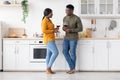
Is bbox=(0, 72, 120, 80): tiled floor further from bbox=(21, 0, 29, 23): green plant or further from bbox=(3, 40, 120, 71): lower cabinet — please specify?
bbox=(21, 0, 29, 23): green plant

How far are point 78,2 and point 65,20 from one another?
754mm

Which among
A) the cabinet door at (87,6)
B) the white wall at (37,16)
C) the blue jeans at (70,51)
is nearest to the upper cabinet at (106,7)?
the cabinet door at (87,6)

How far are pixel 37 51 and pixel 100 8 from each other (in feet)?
6.27

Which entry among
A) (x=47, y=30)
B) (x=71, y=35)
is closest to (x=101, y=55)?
(x=71, y=35)

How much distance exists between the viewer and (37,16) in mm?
8586

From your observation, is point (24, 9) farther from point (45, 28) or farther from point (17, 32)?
point (45, 28)

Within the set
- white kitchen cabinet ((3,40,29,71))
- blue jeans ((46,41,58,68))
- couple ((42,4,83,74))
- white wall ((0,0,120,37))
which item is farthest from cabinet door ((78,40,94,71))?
white kitchen cabinet ((3,40,29,71))

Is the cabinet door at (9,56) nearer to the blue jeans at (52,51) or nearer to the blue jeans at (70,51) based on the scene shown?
the blue jeans at (52,51)

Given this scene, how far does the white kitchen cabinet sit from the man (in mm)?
1006

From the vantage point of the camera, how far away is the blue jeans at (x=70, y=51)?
7.70 meters

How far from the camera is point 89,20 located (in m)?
8.51

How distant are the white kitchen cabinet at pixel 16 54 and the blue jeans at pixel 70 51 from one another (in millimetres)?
964

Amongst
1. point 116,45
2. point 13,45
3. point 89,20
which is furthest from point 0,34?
point 116,45

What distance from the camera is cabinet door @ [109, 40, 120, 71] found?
7.96 m
